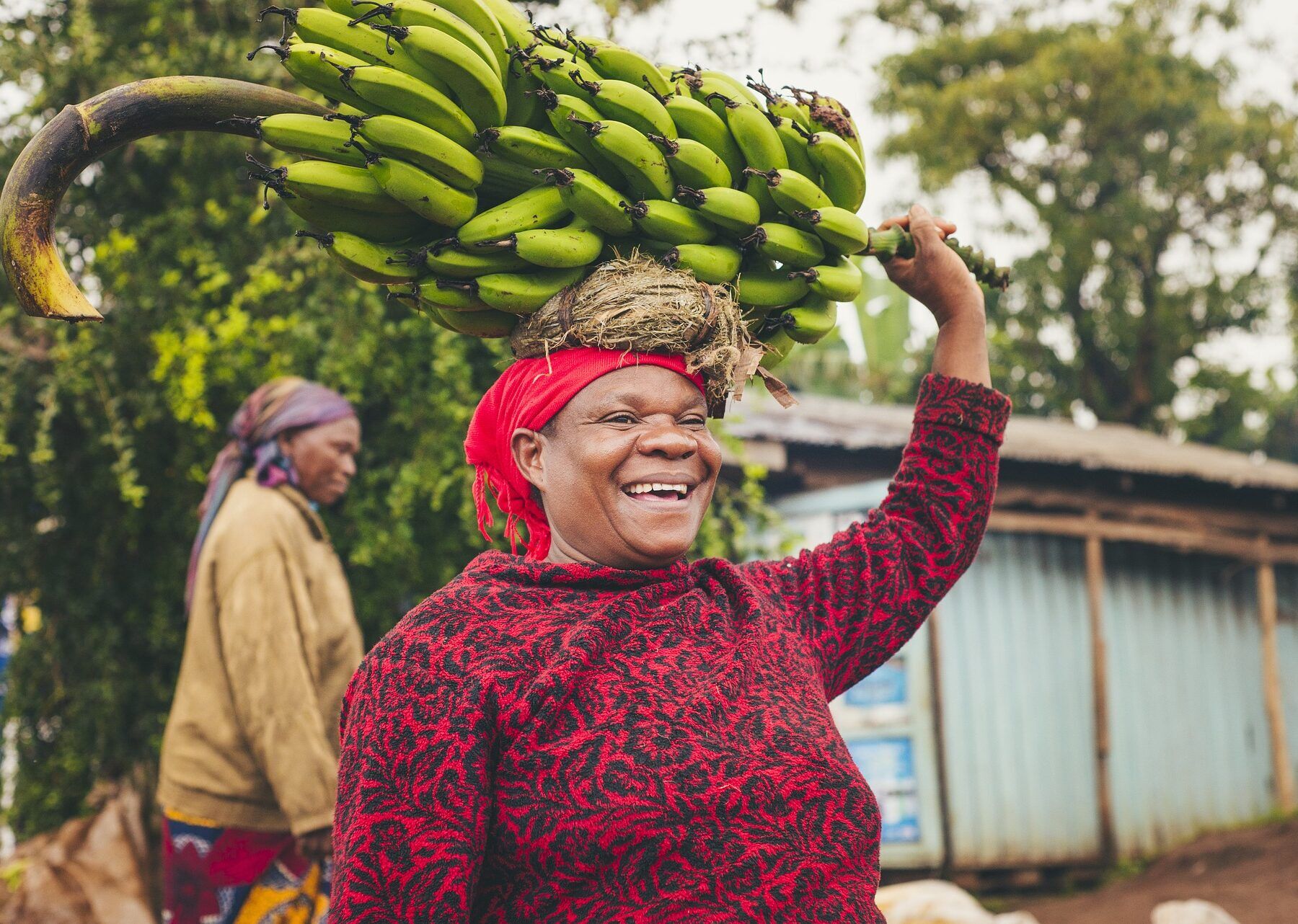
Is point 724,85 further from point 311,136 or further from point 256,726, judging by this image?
point 256,726

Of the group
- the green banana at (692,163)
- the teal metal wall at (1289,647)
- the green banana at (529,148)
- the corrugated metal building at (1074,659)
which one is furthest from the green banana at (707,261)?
the teal metal wall at (1289,647)

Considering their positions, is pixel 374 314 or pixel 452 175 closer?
pixel 452 175

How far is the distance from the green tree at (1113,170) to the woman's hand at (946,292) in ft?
54.5

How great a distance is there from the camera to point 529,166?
A: 195cm

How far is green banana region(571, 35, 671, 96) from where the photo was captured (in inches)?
79.6

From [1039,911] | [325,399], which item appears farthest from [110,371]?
[1039,911]

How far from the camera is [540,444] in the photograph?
6.64 feet

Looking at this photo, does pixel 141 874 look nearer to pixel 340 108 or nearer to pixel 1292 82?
pixel 340 108

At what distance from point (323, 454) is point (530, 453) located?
2.00 m

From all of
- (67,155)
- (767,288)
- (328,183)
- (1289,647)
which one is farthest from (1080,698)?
(67,155)

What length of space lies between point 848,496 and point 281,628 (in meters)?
4.62

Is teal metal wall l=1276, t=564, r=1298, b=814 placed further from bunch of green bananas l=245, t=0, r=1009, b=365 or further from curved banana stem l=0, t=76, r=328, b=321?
curved banana stem l=0, t=76, r=328, b=321

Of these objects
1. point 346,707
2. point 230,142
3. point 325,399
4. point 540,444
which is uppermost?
point 230,142

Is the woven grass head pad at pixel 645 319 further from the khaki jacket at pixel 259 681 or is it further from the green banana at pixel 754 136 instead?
the khaki jacket at pixel 259 681
